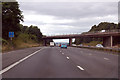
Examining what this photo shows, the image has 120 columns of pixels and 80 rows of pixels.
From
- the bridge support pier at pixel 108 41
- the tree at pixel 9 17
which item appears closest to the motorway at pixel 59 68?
the tree at pixel 9 17

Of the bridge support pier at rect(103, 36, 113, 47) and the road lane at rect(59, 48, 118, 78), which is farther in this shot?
the bridge support pier at rect(103, 36, 113, 47)

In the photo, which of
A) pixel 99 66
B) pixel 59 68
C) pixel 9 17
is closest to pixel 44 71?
pixel 59 68

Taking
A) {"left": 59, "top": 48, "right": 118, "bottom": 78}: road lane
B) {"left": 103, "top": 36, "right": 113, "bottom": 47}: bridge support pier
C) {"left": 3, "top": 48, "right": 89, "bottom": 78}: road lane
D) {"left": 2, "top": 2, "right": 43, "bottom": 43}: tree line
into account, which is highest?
{"left": 2, "top": 2, "right": 43, "bottom": 43}: tree line

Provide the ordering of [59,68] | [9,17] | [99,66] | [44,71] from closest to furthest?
[44,71]
[59,68]
[99,66]
[9,17]

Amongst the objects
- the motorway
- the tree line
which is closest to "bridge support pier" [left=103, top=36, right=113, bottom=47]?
the tree line

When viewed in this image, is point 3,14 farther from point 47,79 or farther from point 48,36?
point 48,36

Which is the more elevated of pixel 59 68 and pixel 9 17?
pixel 9 17

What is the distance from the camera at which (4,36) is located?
54.9 metres

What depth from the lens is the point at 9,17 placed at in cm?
5284

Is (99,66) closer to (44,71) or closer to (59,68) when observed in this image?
(59,68)

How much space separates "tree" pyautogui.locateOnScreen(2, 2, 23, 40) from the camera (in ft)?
173

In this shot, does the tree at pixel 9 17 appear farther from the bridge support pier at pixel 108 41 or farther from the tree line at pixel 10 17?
the bridge support pier at pixel 108 41

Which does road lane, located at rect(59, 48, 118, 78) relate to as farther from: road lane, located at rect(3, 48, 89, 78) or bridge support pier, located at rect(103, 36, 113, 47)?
bridge support pier, located at rect(103, 36, 113, 47)

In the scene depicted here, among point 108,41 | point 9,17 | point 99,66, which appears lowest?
point 99,66
